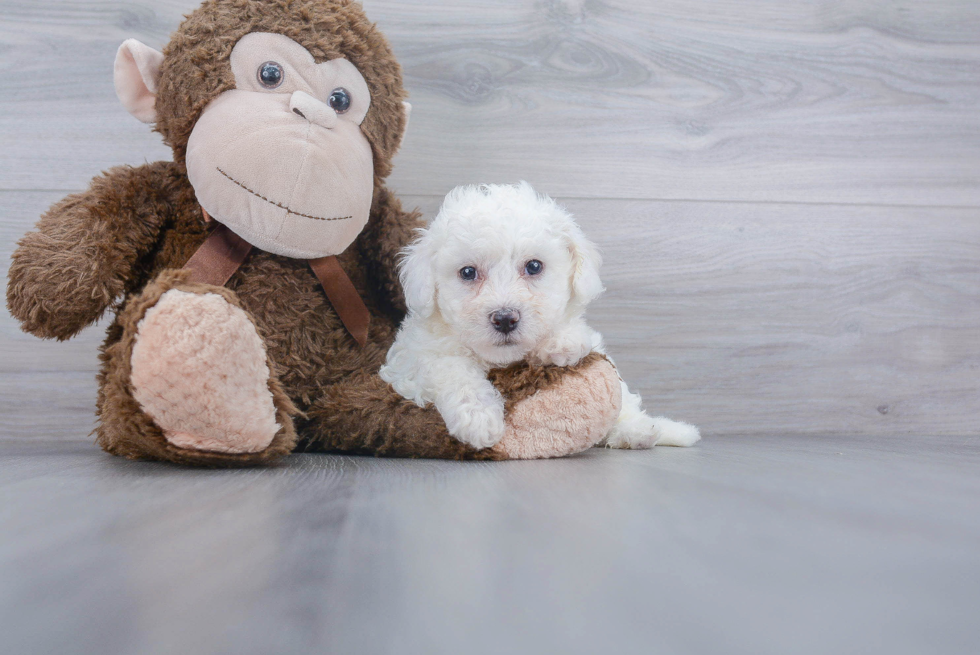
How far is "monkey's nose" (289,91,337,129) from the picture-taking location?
789mm

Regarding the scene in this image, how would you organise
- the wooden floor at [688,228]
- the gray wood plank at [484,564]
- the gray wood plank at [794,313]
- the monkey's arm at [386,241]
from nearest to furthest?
the gray wood plank at [484,564] → the wooden floor at [688,228] → the monkey's arm at [386,241] → the gray wood plank at [794,313]

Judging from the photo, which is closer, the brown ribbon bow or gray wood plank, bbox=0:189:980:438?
the brown ribbon bow

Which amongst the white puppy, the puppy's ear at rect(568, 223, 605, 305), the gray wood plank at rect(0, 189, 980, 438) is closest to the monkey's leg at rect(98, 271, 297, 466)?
the white puppy

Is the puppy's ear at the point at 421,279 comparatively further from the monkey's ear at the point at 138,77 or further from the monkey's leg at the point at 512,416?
the monkey's ear at the point at 138,77

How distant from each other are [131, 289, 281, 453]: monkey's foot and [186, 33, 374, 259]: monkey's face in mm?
149

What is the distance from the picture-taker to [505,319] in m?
0.80

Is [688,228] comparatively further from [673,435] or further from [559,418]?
[559,418]

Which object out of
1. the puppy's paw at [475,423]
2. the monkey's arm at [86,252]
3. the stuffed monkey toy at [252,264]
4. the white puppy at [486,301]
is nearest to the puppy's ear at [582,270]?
the white puppy at [486,301]

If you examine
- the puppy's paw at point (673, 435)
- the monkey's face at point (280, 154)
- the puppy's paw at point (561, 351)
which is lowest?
the puppy's paw at point (673, 435)

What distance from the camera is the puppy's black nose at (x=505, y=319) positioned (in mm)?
801

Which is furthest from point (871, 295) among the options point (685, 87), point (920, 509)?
point (920, 509)

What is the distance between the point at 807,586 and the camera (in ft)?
1.26

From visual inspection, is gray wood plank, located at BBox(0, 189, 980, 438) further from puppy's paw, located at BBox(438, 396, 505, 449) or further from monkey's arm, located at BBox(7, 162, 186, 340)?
monkey's arm, located at BBox(7, 162, 186, 340)

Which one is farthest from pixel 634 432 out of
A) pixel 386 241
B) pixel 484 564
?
pixel 484 564
